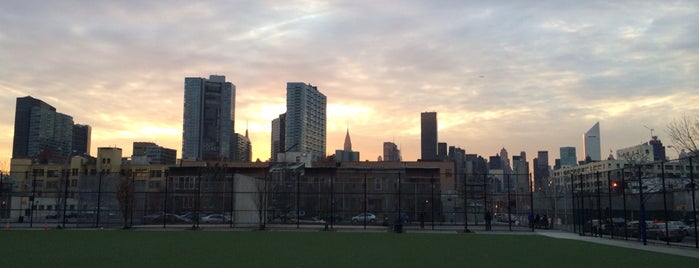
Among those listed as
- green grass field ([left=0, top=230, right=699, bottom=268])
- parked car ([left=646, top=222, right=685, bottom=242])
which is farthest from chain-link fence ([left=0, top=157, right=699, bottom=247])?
green grass field ([left=0, top=230, right=699, bottom=268])

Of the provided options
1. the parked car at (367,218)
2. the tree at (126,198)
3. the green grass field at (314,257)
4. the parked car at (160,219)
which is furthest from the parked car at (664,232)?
the parked car at (160,219)

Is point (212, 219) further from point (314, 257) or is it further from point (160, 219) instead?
point (314, 257)

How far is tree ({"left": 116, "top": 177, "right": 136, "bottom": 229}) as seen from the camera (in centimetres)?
4215

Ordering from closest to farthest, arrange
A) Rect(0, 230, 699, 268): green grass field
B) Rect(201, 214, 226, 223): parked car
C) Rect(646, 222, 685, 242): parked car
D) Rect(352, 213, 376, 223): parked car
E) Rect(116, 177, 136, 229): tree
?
Rect(0, 230, 699, 268): green grass field, Rect(646, 222, 685, 242): parked car, Rect(116, 177, 136, 229): tree, Rect(201, 214, 226, 223): parked car, Rect(352, 213, 376, 223): parked car

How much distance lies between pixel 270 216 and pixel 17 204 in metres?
27.3

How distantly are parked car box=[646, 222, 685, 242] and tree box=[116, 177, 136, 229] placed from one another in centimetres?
3449

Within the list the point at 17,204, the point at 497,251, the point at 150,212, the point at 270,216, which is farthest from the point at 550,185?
the point at 17,204

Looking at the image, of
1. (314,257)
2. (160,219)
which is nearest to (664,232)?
(314,257)

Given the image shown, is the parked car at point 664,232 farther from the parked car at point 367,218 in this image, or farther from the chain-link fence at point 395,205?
the parked car at point 367,218

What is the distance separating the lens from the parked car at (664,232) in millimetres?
27567

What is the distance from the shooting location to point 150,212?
54.2 metres

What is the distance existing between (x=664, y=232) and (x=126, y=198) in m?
36.1

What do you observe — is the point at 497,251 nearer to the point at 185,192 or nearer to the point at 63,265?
the point at 63,265

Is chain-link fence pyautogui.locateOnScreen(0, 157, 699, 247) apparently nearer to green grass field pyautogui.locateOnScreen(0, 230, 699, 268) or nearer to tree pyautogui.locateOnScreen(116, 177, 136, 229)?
tree pyautogui.locateOnScreen(116, 177, 136, 229)
